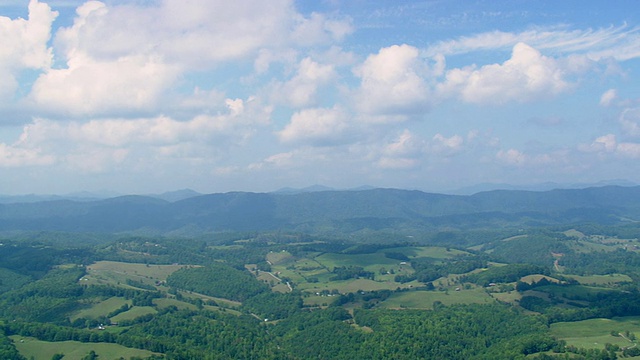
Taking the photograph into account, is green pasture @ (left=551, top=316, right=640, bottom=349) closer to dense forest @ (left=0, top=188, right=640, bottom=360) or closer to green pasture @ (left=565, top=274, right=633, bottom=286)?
dense forest @ (left=0, top=188, right=640, bottom=360)

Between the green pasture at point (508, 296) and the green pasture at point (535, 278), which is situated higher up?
the green pasture at point (535, 278)

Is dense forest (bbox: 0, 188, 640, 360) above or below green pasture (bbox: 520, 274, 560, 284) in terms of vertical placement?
below

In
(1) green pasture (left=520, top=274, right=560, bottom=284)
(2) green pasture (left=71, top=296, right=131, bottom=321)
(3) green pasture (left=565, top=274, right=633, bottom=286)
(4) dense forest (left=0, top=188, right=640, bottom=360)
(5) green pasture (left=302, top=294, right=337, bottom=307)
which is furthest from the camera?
(3) green pasture (left=565, top=274, right=633, bottom=286)

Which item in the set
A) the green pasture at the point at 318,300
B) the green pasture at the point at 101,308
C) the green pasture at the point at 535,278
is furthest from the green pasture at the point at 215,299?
the green pasture at the point at 535,278

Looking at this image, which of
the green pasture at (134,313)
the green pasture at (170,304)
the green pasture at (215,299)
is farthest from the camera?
the green pasture at (215,299)

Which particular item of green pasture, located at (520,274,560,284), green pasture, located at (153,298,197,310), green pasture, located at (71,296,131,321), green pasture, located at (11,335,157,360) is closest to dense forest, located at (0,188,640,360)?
green pasture, located at (11,335,157,360)

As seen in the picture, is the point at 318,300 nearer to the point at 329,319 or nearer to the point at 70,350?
the point at 329,319

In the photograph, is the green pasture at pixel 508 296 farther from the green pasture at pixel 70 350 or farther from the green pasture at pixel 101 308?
the green pasture at pixel 101 308
